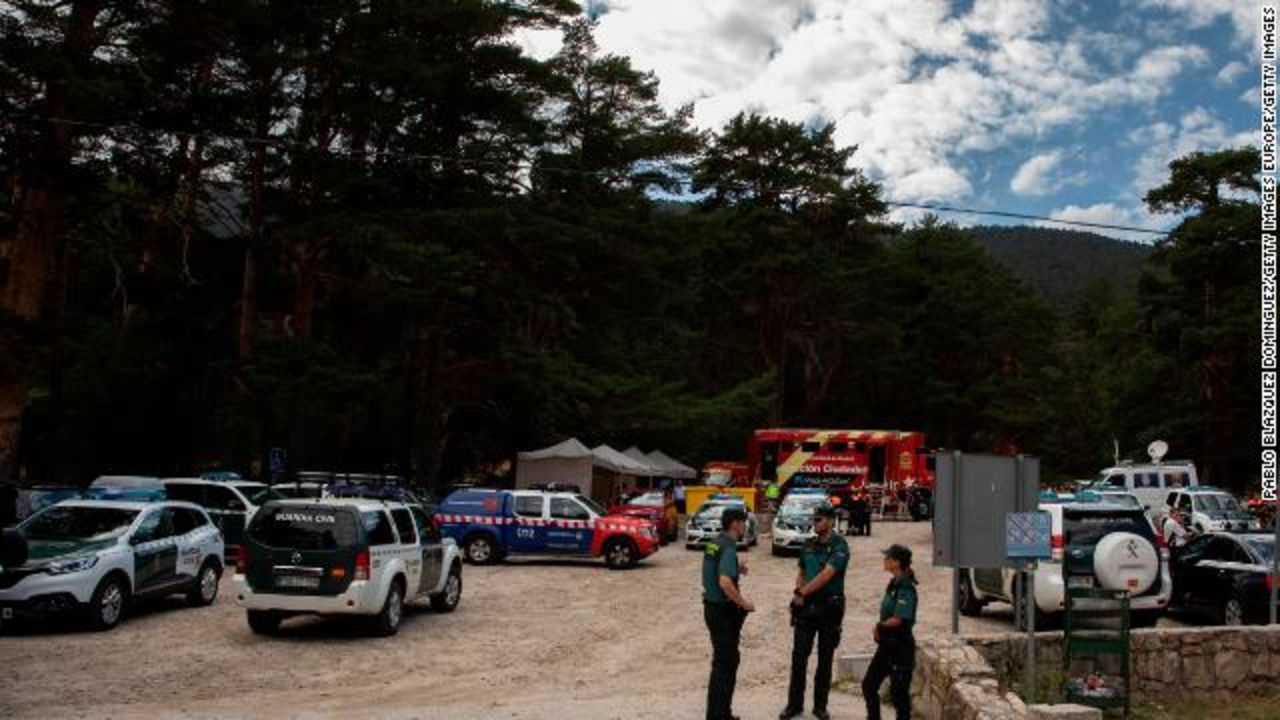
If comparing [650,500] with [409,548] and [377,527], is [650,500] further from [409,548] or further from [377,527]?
[377,527]

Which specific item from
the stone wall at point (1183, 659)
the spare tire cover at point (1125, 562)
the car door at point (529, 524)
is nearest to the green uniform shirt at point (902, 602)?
the stone wall at point (1183, 659)

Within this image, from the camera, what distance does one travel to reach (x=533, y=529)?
84.5 ft

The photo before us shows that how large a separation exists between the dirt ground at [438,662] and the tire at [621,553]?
5360 millimetres

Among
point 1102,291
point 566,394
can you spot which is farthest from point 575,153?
point 1102,291

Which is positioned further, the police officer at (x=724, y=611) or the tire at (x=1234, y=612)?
the tire at (x=1234, y=612)

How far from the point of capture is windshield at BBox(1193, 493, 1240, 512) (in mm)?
32406

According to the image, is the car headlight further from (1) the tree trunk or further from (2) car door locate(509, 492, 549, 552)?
(2) car door locate(509, 492, 549, 552)

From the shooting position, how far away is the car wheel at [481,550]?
2556 centimetres

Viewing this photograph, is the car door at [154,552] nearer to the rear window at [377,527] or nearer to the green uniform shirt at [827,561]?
the rear window at [377,527]

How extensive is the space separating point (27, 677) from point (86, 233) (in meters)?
19.4

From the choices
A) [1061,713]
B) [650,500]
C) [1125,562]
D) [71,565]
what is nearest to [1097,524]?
[1125,562]

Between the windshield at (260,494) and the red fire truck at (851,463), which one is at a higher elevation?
the red fire truck at (851,463)

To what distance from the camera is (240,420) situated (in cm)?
3291

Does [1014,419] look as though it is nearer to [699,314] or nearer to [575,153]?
[699,314]
